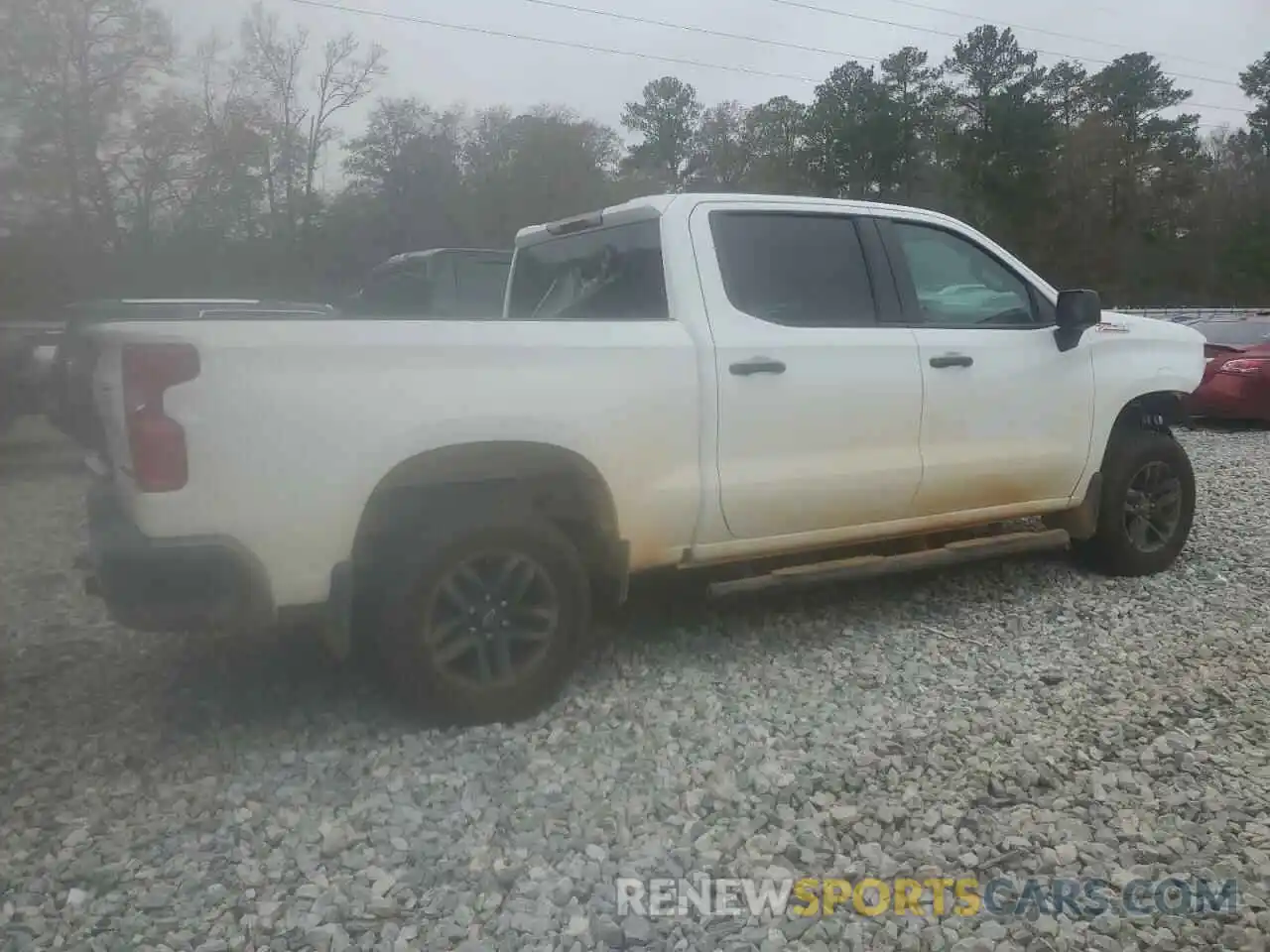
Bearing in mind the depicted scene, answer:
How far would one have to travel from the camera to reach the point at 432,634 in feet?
11.1

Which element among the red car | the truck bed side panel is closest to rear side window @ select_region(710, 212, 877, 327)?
the truck bed side panel

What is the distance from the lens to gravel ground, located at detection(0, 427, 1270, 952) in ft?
8.24

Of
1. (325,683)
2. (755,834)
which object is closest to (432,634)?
(325,683)

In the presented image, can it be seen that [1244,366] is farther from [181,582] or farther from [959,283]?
[181,582]

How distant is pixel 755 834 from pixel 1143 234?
27.5 m

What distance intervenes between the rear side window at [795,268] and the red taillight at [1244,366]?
8.89 metres

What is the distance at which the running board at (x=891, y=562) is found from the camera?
4105mm

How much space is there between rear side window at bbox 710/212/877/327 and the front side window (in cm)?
31

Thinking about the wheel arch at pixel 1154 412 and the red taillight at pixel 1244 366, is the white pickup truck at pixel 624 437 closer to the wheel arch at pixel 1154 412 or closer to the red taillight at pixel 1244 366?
the wheel arch at pixel 1154 412

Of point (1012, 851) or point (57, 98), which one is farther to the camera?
point (57, 98)

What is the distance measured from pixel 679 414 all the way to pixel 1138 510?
2831mm

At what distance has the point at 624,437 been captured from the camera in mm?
3658

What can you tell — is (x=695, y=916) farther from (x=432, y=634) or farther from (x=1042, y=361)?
(x=1042, y=361)

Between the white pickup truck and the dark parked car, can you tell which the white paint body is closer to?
the white pickup truck
